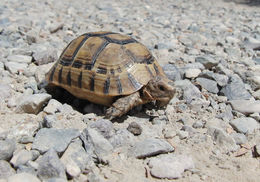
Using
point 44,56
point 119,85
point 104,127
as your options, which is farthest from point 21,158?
point 44,56

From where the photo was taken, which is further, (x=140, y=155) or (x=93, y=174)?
(x=140, y=155)

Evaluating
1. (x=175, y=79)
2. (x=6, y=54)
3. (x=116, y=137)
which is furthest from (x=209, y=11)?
(x=116, y=137)

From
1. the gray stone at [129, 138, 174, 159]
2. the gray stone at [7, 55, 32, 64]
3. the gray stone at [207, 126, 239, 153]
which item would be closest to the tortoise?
the gray stone at [129, 138, 174, 159]

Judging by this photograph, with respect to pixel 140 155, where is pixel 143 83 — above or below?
above

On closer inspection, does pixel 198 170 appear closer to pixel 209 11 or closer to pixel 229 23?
pixel 229 23

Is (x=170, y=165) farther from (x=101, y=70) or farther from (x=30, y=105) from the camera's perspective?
(x=30, y=105)

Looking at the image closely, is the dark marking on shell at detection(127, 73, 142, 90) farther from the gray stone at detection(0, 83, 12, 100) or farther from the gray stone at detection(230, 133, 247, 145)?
the gray stone at detection(0, 83, 12, 100)

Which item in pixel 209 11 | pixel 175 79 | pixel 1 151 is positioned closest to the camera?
pixel 1 151
